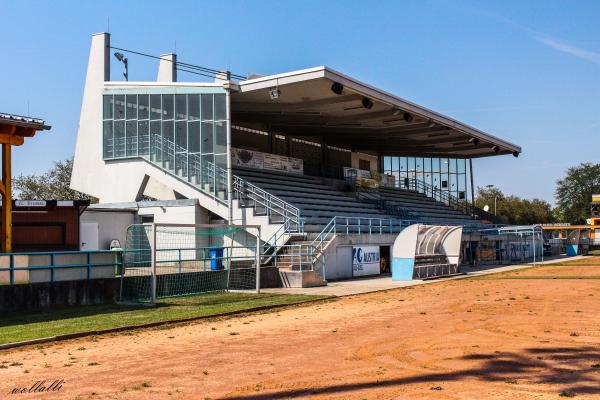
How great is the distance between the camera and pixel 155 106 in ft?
109

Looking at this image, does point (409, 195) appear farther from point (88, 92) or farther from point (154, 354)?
point (154, 354)

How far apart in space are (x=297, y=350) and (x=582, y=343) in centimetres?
490

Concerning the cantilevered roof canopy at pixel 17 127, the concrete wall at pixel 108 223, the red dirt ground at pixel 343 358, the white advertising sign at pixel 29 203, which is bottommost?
the red dirt ground at pixel 343 358

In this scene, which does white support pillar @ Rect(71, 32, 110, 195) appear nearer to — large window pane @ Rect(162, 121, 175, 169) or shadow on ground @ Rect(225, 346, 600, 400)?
large window pane @ Rect(162, 121, 175, 169)

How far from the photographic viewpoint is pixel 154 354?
437 inches

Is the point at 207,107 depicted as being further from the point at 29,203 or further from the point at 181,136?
the point at 29,203

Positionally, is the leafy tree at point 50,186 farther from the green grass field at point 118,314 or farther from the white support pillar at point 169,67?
the green grass field at point 118,314

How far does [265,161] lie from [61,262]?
21432 mm

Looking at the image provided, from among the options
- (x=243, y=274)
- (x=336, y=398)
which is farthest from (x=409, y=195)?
(x=336, y=398)

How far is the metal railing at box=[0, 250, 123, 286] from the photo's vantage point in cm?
1723

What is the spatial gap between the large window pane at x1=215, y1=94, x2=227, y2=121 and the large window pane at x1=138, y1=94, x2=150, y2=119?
14.4ft

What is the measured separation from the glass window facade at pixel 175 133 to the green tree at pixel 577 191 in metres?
85.2

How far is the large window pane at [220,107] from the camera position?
30.9m

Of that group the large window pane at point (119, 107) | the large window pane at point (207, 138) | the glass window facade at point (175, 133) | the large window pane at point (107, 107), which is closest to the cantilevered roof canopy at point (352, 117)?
the glass window facade at point (175, 133)
